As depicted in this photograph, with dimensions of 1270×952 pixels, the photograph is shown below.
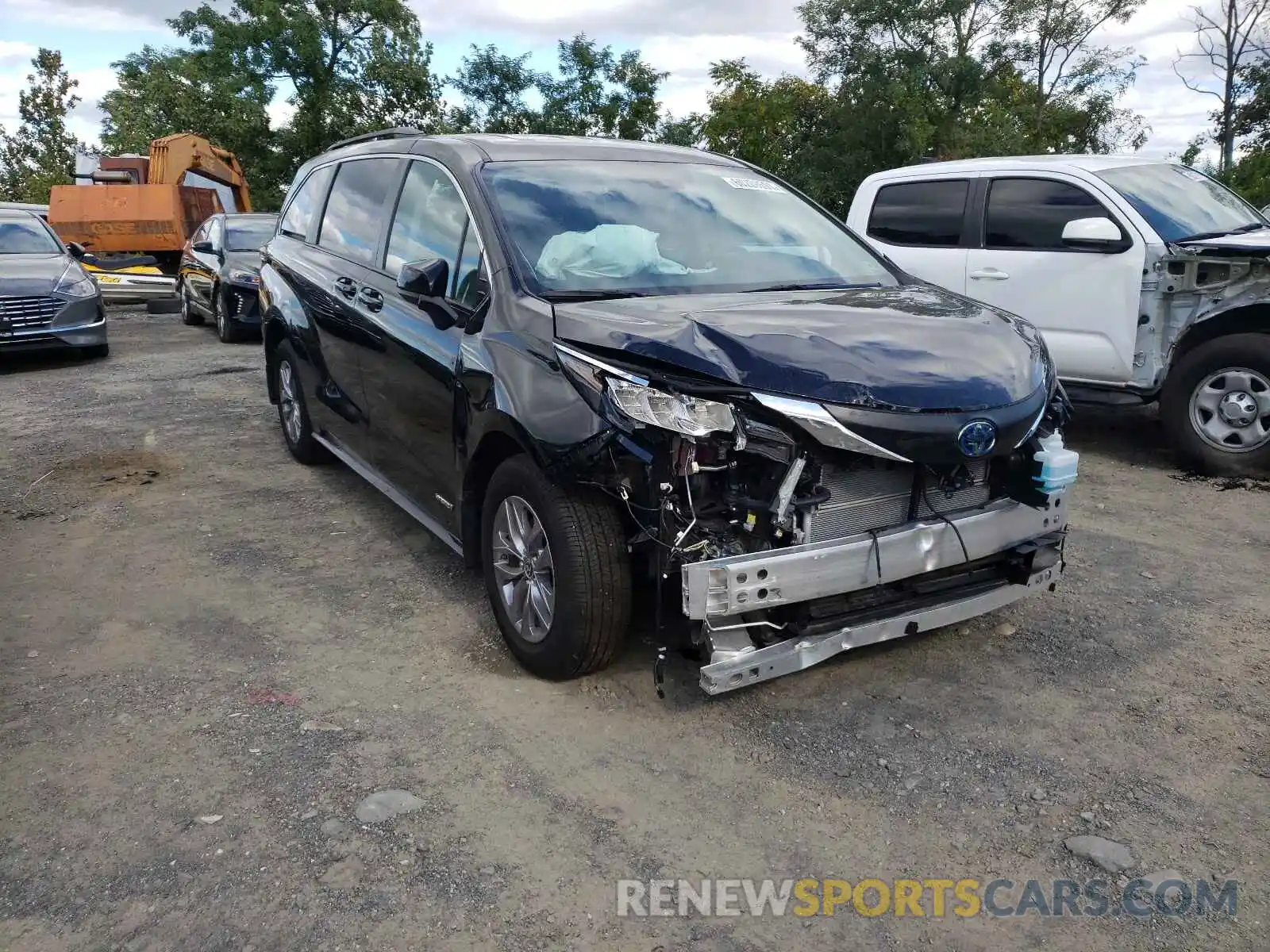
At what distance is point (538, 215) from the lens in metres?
3.98

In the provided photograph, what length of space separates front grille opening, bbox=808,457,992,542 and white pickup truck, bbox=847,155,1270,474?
2709 mm

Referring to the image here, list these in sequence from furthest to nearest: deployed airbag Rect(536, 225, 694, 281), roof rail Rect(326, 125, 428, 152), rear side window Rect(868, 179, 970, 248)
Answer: rear side window Rect(868, 179, 970, 248) → roof rail Rect(326, 125, 428, 152) → deployed airbag Rect(536, 225, 694, 281)

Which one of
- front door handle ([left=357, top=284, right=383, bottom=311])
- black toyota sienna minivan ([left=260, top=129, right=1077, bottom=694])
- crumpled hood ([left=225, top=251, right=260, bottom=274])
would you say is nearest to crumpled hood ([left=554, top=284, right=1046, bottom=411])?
black toyota sienna minivan ([left=260, top=129, right=1077, bottom=694])

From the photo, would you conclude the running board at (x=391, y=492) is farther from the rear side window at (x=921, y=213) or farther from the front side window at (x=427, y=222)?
the rear side window at (x=921, y=213)

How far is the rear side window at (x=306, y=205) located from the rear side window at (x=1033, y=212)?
443cm

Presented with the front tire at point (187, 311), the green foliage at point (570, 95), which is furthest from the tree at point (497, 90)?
the front tire at point (187, 311)

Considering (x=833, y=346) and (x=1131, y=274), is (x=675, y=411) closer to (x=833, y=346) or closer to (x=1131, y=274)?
(x=833, y=346)

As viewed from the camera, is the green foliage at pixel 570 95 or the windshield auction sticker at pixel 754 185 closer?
the windshield auction sticker at pixel 754 185

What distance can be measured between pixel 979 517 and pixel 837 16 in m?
22.8

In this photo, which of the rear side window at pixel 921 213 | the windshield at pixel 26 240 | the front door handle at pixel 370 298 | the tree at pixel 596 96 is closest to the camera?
the front door handle at pixel 370 298

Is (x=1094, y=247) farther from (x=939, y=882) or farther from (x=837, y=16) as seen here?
(x=837, y=16)

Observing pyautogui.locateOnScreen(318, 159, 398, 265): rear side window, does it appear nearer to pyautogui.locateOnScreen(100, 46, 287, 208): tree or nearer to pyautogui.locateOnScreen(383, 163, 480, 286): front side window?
pyautogui.locateOnScreen(383, 163, 480, 286): front side window

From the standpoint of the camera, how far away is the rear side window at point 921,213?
7.33 metres

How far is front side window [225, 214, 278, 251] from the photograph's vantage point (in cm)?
1265
